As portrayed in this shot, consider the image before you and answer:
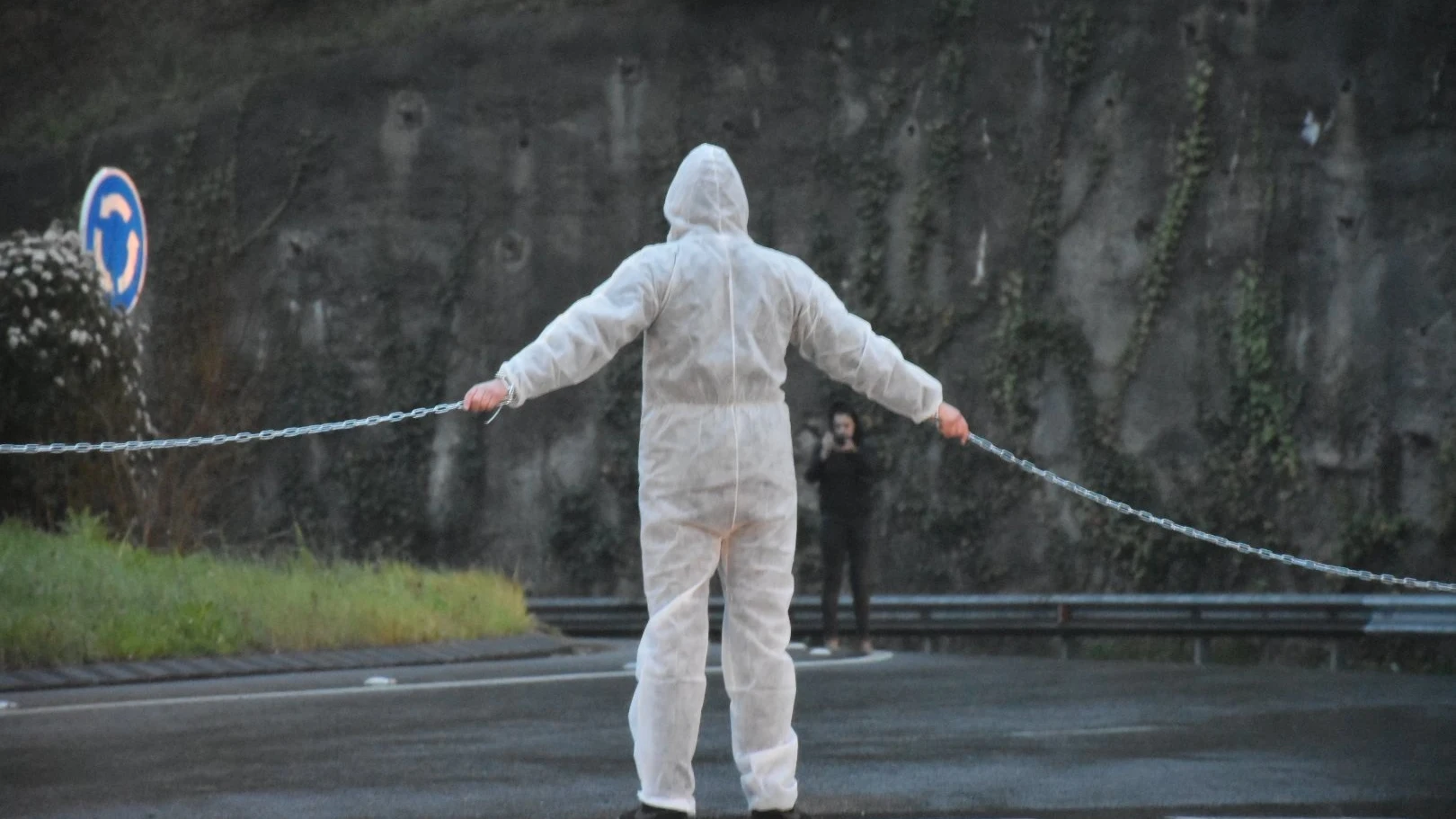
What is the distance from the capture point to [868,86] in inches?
1149

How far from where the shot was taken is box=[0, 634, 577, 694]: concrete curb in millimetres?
13367

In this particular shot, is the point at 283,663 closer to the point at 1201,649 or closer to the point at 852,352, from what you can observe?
the point at 852,352

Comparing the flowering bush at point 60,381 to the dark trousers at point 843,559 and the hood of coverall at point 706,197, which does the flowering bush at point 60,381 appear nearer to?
the dark trousers at point 843,559

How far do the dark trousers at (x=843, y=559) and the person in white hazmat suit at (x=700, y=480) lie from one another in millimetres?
10599

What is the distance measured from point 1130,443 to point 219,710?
57.6 ft

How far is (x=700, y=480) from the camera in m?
7.30

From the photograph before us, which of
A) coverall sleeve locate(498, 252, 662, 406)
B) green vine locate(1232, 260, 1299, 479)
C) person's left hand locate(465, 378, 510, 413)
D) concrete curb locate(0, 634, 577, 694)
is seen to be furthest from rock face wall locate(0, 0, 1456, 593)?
person's left hand locate(465, 378, 510, 413)

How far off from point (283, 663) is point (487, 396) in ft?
26.8

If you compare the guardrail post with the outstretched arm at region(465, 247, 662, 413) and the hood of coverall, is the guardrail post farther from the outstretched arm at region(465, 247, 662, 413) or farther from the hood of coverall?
the outstretched arm at region(465, 247, 662, 413)

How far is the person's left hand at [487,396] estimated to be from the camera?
714 cm

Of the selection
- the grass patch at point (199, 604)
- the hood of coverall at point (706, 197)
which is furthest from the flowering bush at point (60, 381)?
the hood of coverall at point (706, 197)

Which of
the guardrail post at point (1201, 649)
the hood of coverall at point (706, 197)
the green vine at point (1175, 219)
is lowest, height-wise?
the guardrail post at point (1201, 649)

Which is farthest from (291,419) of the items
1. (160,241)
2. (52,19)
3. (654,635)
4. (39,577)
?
(654,635)

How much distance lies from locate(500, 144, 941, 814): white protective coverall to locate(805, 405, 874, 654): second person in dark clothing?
1057 centimetres
